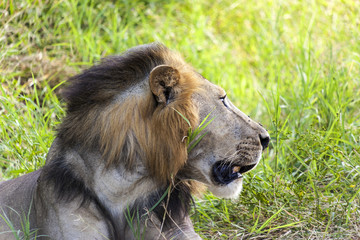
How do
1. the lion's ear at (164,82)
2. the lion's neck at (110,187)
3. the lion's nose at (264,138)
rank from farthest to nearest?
the lion's nose at (264,138), the lion's neck at (110,187), the lion's ear at (164,82)

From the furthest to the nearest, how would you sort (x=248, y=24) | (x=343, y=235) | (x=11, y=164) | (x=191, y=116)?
(x=248, y=24) < (x=11, y=164) < (x=343, y=235) < (x=191, y=116)

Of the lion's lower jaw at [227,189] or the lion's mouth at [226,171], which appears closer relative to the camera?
the lion's mouth at [226,171]

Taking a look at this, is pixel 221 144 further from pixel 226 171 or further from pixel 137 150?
pixel 137 150

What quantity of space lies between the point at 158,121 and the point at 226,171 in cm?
46

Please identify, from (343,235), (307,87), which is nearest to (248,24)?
(307,87)

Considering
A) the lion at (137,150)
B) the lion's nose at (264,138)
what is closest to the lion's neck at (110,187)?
the lion at (137,150)

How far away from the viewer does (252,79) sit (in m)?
6.32

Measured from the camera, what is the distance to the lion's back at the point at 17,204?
3.16m

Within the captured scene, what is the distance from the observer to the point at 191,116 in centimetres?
278

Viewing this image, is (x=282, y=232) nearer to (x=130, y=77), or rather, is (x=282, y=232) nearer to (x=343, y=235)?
(x=343, y=235)

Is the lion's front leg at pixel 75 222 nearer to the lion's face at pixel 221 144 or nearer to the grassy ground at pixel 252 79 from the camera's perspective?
the lion's face at pixel 221 144

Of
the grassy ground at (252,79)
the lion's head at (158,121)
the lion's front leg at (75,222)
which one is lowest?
the grassy ground at (252,79)

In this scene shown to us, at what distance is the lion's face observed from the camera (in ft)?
9.43

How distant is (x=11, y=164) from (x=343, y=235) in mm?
2191
